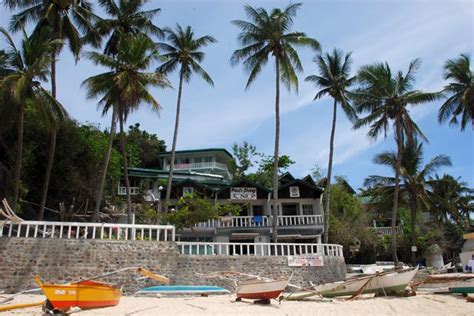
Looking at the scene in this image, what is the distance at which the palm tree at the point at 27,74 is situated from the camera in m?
17.6

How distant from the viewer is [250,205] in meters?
31.1

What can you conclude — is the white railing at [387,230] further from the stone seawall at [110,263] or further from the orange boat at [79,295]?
the orange boat at [79,295]

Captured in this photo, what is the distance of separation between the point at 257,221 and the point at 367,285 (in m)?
13.5

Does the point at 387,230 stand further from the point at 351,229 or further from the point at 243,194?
the point at 243,194

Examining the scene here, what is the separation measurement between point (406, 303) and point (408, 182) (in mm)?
19069

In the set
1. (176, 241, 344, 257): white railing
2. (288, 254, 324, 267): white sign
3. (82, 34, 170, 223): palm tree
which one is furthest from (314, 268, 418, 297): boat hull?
(82, 34, 170, 223): palm tree

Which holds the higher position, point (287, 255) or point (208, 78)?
point (208, 78)

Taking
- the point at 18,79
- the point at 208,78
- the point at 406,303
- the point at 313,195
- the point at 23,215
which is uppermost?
the point at 208,78

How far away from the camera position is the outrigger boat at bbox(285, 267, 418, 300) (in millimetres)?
14932

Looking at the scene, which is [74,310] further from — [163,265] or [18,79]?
[18,79]

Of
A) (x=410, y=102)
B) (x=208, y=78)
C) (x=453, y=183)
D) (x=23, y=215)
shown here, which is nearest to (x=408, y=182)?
(x=410, y=102)

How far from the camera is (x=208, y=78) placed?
2822 centimetres

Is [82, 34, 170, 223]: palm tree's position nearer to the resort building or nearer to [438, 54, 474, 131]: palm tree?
the resort building

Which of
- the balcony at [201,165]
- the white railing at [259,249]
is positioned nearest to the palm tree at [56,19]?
the white railing at [259,249]
